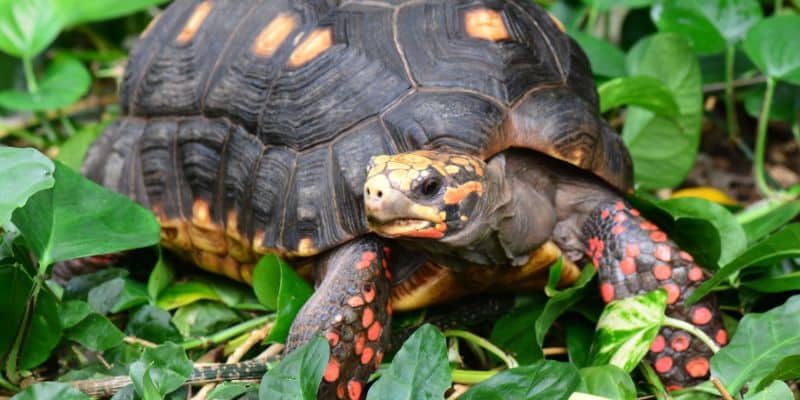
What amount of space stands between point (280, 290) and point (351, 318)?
0.24 meters

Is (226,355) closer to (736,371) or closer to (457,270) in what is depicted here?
(457,270)

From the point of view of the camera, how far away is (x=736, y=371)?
87.2 inches

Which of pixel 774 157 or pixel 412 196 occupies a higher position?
pixel 412 196

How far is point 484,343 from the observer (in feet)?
8.73

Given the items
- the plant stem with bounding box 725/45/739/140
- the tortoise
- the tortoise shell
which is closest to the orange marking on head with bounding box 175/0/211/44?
the tortoise shell

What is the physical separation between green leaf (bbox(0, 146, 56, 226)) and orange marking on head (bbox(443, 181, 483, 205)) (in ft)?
2.90

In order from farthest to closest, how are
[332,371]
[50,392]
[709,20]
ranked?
[709,20] → [332,371] → [50,392]

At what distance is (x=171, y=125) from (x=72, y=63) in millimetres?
1308

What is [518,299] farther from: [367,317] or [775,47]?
[775,47]

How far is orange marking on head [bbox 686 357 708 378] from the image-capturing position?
247 cm

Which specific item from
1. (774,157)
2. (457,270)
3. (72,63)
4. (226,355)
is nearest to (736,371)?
(457,270)

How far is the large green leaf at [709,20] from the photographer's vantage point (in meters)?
3.64

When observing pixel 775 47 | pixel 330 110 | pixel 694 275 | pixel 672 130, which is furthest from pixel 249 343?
pixel 775 47

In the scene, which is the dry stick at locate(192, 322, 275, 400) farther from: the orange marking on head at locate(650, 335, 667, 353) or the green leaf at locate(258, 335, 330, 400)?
the orange marking on head at locate(650, 335, 667, 353)
